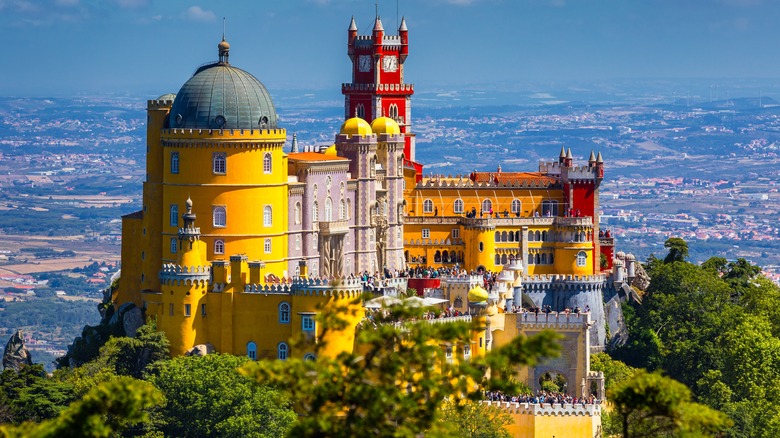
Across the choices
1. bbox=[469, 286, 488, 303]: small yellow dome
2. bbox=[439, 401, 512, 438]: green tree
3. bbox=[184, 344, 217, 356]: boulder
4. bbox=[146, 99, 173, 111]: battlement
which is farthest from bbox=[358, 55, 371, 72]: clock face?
bbox=[439, 401, 512, 438]: green tree

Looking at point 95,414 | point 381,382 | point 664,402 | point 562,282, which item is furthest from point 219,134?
point 381,382

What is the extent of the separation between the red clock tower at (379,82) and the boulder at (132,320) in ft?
116

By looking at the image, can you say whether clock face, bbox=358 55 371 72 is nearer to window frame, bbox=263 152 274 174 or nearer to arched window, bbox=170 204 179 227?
window frame, bbox=263 152 274 174

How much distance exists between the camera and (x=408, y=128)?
519 ft

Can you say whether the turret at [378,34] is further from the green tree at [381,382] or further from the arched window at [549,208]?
the green tree at [381,382]

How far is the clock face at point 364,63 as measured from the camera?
513ft

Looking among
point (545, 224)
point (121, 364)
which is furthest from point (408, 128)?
point (121, 364)

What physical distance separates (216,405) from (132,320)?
14505 millimetres

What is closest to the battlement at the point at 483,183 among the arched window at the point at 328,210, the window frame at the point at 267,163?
the arched window at the point at 328,210

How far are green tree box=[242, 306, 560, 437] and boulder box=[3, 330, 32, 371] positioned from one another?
69.2m

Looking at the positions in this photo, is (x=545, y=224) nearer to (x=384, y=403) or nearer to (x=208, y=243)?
(x=208, y=243)

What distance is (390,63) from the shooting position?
157 m

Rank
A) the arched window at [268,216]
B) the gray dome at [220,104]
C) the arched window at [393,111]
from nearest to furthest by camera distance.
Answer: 1. the gray dome at [220,104]
2. the arched window at [268,216]
3. the arched window at [393,111]

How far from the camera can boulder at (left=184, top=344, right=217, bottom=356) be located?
115938mm
